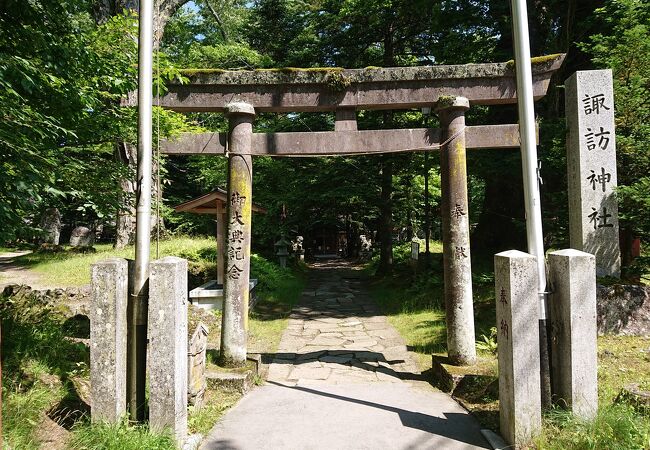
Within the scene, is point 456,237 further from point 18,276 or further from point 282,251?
point 282,251

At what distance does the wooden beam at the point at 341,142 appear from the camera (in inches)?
250

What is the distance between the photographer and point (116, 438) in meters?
3.57

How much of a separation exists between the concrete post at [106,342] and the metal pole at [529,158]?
4065mm

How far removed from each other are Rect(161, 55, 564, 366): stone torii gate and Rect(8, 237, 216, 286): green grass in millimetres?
6656

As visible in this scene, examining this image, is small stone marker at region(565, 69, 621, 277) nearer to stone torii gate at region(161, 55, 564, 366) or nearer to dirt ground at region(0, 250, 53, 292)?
stone torii gate at region(161, 55, 564, 366)

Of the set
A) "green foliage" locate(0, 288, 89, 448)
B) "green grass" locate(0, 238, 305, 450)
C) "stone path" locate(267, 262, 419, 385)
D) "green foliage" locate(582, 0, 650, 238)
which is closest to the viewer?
"green grass" locate(0, 238, 305, 450)

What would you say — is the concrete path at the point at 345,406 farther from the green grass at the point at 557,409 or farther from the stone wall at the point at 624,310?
the stone wall at the point at 624,310

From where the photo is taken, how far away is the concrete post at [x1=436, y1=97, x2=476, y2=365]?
A: 605 centimetres

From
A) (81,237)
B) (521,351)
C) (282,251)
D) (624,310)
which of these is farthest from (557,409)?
(81,237)

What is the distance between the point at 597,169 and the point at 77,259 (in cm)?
1583

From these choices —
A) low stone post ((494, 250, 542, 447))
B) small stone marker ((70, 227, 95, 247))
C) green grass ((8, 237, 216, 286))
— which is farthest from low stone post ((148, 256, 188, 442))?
small stone marker ((70, 227, 95, 247))

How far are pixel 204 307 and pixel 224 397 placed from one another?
5434 millimetres

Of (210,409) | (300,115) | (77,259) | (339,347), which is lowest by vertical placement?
(339,347)

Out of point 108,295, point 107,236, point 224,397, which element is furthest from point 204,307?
point 107,236
